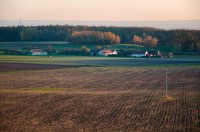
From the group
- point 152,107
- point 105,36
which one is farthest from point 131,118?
point 105,36

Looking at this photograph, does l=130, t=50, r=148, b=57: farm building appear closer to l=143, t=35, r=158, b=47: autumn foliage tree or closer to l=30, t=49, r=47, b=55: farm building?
l=143, t=35, r=158, b=47: autumn foliage tree

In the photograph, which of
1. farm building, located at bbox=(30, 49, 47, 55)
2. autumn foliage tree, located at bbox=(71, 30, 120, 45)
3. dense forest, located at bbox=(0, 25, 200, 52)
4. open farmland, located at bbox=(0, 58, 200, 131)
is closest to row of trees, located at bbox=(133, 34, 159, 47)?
dense forest, located at bbox=(0, 25, 200, 52)

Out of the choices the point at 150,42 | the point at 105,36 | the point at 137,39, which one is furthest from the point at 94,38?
the point at 150,42

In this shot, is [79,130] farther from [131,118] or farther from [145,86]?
[145,86]

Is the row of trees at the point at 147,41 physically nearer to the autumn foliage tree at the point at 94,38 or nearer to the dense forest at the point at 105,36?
the dense forest at the point at 105,36

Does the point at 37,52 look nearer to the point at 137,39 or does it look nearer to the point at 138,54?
the point at 138,54

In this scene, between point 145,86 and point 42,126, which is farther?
point 145,86

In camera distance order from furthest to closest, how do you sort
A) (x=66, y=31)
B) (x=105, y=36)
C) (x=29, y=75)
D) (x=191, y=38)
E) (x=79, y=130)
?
(x=66, y=31)
(x=105, y=36)
(x=191, y=38)
(x=29, y=75)
(x=79, y=130)
